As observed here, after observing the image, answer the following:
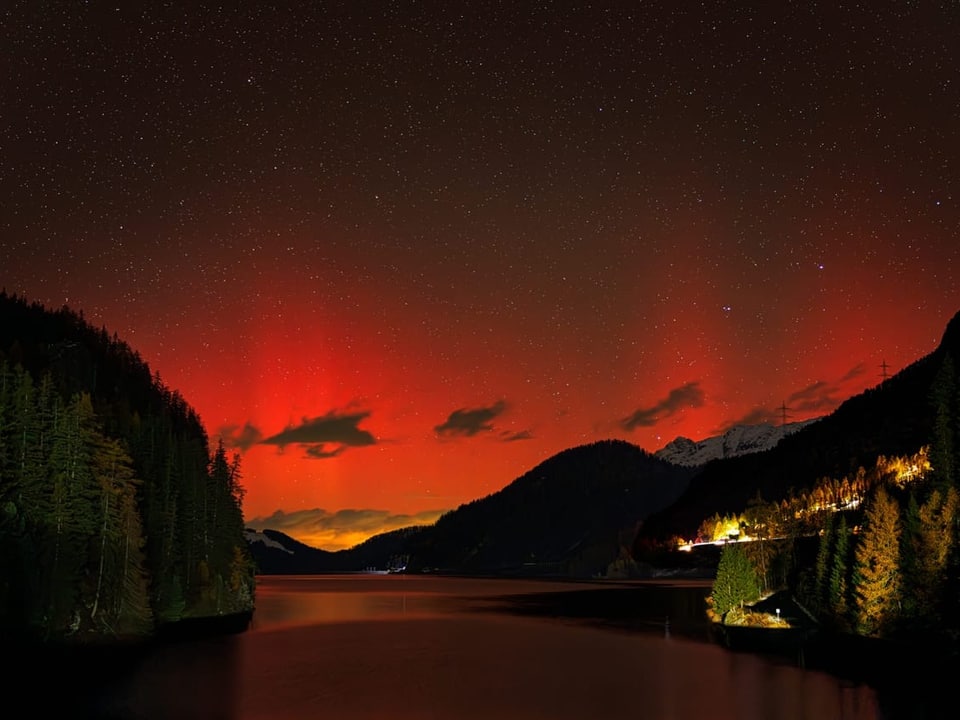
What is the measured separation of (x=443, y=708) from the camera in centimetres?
6438

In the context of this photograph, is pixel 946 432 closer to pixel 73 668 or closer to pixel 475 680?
pixel 475 680

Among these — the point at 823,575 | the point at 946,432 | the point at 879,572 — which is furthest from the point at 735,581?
the point at 946,432

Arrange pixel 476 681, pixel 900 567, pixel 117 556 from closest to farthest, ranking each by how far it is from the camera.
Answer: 1. pixel 476 681
2. pixel 900 567
3. pixel 117 556

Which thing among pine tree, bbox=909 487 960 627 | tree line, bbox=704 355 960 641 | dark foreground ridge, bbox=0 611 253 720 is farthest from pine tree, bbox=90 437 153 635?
pine tree, bbox=909 487 960 627

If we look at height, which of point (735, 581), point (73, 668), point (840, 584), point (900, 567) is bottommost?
point (73, 668)

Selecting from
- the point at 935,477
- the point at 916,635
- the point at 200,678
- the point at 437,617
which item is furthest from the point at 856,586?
the point at 437,617

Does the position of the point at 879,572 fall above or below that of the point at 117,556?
→ below

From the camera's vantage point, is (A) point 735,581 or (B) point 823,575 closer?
(B) point 823,575

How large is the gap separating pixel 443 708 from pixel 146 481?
6112 centimetres

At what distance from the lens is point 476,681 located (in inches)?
3078

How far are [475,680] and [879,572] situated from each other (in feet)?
126

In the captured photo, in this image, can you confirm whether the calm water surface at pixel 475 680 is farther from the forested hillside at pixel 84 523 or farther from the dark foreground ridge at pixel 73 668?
the forested hillside at pixel 84 523

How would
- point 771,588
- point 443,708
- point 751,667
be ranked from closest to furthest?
1. point 443,708
2. point 751,667
3. point 771,588

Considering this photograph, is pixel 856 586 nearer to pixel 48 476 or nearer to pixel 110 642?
pixel 110 642
